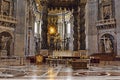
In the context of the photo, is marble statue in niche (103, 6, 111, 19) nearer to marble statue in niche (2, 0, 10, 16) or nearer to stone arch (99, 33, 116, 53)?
stone arch (99, 33, 116, 53)

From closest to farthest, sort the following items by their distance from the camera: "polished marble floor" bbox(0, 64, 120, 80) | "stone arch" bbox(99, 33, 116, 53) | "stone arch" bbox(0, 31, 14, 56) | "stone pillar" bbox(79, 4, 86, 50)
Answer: "polished marble floor" bbox(0, 64, 120, 80) < "stone arch" bbox(0, 31, 14, 56) < "stone arch" bbox(99, 33, 116, 53) < "stone pillar" bbox(79, 4, 86, 50)

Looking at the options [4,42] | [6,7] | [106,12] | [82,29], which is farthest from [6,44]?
[106,12]

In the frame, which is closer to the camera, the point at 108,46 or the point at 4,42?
the point at 4,42

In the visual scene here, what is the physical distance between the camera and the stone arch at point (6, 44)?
18719 mm

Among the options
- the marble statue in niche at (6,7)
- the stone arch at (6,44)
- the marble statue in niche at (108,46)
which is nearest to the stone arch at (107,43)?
the marble statue in niche at (108,46)

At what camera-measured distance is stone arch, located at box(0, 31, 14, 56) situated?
1872 cm

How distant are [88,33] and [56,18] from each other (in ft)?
59.5

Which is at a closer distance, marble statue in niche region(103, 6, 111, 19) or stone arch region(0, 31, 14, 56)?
stone arch region(0, 31, 14, 56)

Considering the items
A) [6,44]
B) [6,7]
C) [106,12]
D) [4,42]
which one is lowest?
[6,44]

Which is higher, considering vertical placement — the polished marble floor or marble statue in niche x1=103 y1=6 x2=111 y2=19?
marble statue in niche x1=103 y1=6 x2=111 y2=19

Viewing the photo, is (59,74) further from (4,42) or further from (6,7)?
(6,7)

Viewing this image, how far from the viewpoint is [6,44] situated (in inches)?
758

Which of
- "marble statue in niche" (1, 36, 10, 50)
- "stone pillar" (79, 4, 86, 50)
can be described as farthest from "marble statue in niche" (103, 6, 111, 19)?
"marble statue in niche" (1, 36, 10, 50)

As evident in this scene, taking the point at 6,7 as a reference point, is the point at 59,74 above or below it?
below
